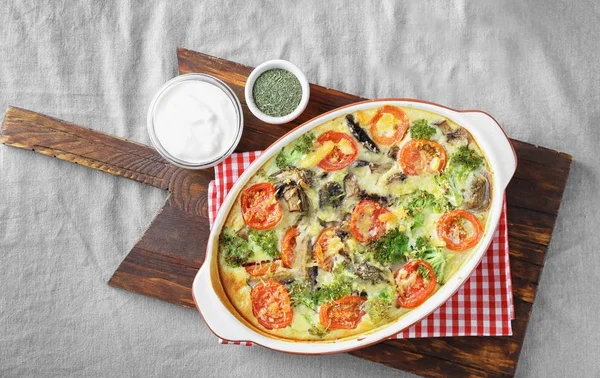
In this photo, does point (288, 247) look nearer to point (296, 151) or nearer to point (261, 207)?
point (261, 207)

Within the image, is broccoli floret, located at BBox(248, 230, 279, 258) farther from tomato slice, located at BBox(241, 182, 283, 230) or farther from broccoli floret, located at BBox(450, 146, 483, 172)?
broccoli floret, located at BBox(450, 146, 483, 172)

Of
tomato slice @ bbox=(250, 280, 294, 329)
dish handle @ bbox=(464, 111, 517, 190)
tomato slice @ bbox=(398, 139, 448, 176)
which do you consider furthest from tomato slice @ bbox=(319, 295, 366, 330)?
dish handle @ bbox=(464, 111, 517, 190)

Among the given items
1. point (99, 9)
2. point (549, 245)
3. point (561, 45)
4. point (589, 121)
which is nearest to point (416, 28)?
point (561, 45)

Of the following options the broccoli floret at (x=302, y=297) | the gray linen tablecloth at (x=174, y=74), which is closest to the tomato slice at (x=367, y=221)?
the broccoli floret at (x=302, y=297)

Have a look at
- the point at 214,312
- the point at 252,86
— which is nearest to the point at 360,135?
the point at 252,86

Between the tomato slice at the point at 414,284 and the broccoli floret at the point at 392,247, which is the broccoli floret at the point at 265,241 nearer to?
the broccoli floret at the point at 392,247
